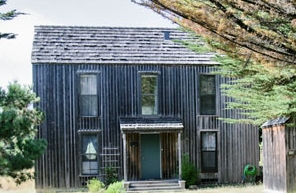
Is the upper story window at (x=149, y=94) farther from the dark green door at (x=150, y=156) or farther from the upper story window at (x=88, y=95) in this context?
the upper story window at (x=88, y=95)

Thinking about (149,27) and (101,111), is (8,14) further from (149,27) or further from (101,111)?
(149,27)

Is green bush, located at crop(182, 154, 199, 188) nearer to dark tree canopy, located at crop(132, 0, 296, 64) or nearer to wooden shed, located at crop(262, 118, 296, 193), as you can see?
wooden shed, located at crop(262, 118, 296, 193)

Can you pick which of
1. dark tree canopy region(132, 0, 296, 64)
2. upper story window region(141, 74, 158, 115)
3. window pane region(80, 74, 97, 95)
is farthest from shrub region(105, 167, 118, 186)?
dark tree canopy region(132, 0, 296, 64)

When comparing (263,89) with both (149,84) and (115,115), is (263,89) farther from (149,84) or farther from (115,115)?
(115,115)

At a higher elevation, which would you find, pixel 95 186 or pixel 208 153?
pixel 208 153

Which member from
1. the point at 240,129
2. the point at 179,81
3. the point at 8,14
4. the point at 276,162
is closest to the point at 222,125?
the point at 240,129

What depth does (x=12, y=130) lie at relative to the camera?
9.99m

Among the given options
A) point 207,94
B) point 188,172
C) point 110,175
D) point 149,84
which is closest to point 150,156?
point 188,172

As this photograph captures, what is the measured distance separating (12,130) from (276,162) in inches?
449

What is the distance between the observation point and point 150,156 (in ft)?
75.3

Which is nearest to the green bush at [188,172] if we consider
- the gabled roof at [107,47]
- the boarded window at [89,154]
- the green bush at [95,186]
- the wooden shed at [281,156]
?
the green bush at [95,186]

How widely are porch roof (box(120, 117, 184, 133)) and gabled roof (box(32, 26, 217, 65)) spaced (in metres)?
2.50

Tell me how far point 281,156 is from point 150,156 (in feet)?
21.3

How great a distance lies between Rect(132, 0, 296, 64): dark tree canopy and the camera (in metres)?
7.34
